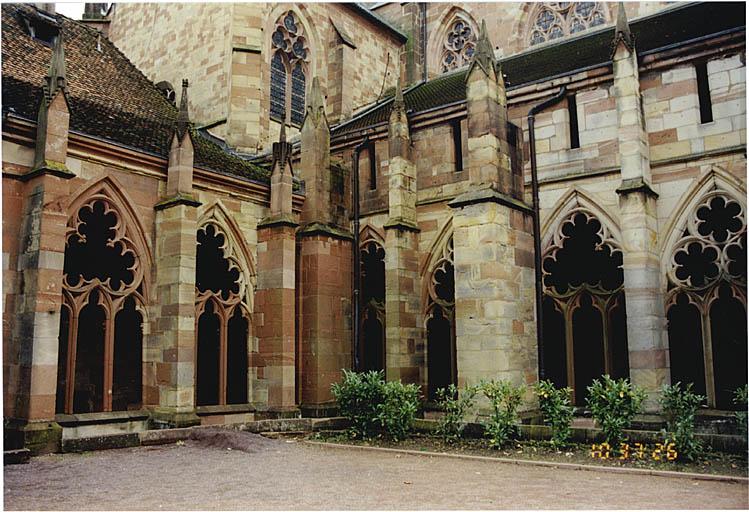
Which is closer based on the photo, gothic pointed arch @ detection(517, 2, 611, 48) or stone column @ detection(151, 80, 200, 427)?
stone column @ detection(151, 80, 200, 427)

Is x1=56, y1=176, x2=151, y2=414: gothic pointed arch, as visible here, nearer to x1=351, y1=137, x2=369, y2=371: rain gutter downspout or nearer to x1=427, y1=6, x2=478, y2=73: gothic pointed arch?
x1=351, y1=137, x2=369, y2=371: rain gutter downspout

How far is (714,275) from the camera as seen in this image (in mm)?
13633

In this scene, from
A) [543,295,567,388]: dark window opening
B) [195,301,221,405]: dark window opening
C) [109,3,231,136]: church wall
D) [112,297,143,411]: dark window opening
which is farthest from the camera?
[109,3,231,136]: church wall

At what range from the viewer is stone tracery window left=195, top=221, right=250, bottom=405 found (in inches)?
574

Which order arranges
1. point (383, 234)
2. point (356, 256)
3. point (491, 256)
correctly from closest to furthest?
point (491, 256)
point (356, 256)
point (383, 234)

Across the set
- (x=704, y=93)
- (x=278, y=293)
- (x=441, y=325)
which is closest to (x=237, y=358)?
(x=278, y=293)

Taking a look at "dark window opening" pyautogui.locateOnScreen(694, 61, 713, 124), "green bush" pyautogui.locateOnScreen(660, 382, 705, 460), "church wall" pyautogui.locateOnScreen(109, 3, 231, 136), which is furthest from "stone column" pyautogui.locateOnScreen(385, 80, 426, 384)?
"church wall" pyautogui.locateOnScreen(109, 3, 231, 136)

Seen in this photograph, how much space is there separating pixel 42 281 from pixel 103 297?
6.21ft

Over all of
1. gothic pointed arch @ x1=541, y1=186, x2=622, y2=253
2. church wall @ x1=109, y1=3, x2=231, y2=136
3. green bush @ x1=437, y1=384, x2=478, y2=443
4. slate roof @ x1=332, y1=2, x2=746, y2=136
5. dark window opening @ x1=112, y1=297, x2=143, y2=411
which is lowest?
green bush @ x1=437, y1=384, x2=478, y2=443

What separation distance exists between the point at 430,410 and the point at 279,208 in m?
5.46

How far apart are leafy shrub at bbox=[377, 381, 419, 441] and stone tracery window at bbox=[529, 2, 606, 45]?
14.2 meters

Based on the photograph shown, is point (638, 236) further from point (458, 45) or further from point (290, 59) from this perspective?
point (458, 45)

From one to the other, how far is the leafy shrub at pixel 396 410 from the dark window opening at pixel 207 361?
19.5 feet

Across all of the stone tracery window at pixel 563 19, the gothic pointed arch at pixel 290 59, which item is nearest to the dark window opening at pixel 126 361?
the gothic pointed arch at pixel 290 59
